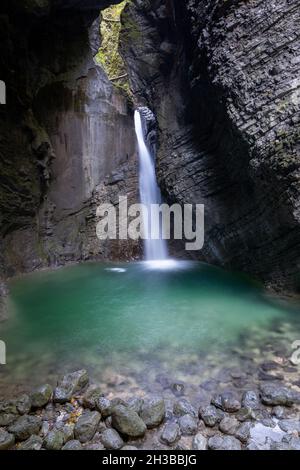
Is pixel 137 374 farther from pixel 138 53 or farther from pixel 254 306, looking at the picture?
pixel 138 53

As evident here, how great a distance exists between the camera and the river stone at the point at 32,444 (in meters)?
3.24

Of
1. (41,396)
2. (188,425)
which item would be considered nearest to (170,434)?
(188,425)

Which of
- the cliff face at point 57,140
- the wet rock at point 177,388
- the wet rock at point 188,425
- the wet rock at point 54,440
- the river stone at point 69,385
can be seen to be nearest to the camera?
the wet rock at point 54,440

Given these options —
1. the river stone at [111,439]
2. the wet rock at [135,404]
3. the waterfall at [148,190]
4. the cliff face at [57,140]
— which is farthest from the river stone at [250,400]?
the waterfall at [148,190]

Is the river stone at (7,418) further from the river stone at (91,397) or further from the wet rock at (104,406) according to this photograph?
the wet rock at (104,406)

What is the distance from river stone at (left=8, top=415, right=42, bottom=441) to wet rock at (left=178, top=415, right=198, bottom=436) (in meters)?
1.61

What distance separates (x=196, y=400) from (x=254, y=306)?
4.05 m

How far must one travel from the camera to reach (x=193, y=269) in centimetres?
1170

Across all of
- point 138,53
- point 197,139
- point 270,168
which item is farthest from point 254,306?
point 138,53

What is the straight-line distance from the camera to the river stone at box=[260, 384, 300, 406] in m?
3.93

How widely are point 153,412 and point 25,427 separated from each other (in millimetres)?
1436

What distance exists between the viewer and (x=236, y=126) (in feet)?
27.6

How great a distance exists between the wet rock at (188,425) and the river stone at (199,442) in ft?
0.34

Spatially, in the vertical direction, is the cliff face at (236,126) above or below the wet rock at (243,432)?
above
